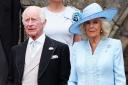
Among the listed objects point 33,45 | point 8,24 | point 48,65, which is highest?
point 8,24

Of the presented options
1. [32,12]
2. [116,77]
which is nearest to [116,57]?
[116,77]

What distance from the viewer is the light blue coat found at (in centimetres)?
402

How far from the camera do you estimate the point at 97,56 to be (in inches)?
160

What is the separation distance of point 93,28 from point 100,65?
0.30m

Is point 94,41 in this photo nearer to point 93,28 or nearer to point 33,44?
point 93,28

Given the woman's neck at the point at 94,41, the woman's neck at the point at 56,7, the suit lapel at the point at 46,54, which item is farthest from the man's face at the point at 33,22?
the woman's neck at the point at 56,7

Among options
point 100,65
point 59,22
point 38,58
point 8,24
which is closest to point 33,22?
point 38,58

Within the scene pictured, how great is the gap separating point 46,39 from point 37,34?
4.0 inches

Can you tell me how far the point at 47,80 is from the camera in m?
4.16

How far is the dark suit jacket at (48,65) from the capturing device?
4.16 m

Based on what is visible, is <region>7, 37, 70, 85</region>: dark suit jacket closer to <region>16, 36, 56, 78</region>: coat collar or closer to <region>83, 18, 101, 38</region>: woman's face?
<region>16, 36, 56, 78</region>: coat collar

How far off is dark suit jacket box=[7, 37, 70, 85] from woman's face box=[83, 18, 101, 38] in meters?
0.28

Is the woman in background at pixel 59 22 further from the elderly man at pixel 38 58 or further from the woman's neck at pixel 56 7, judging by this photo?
the elderly man at pixel 38 58

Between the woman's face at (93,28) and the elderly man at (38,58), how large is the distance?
284 mm
